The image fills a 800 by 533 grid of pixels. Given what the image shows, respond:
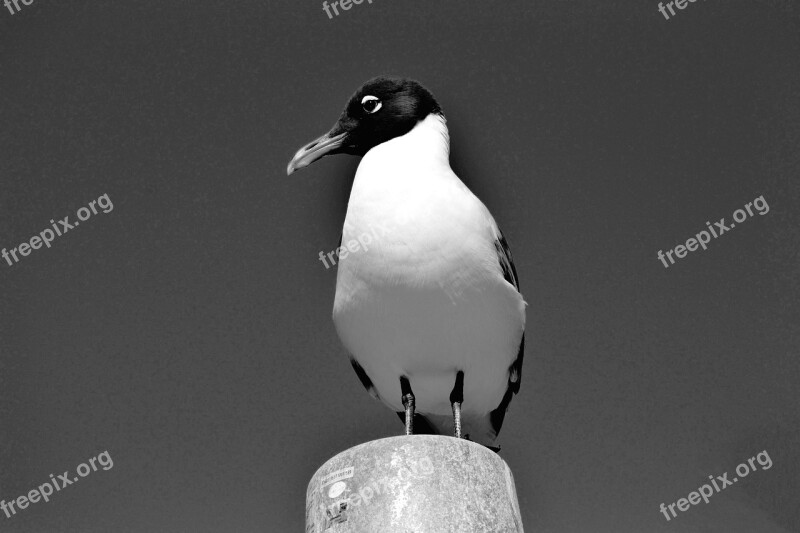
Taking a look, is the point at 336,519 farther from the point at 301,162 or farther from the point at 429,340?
the point at 301,162

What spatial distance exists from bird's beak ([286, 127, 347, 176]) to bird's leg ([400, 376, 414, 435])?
1.98 metres

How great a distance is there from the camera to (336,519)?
563 centimetres

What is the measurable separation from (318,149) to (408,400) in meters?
2.23

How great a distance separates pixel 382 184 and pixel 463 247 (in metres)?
0.79

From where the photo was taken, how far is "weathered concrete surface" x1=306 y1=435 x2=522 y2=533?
5.48 meters

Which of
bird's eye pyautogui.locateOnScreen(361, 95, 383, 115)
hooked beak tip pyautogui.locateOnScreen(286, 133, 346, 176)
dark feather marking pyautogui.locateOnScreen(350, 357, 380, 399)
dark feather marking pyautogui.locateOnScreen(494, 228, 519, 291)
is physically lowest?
dark feather marking pyautogui.locateOnScreen(350, 357, 380, 399)

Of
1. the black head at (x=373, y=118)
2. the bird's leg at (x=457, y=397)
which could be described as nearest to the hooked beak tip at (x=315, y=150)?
the black head at (x=373, y=118)

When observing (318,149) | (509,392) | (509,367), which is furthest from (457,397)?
(318,149)

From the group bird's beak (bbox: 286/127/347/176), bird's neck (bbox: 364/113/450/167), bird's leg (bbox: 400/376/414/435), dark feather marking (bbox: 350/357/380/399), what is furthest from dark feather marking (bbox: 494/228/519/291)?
bird's beak (bbox: 286/127/347/176)

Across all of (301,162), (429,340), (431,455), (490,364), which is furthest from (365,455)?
(301,162)

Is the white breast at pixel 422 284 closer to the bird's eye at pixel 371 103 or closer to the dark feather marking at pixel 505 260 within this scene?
the dark feather marking at pixel 505 260

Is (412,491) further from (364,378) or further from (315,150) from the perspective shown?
(315,150)

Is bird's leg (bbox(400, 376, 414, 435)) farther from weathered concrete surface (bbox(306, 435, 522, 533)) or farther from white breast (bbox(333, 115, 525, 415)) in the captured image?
weathered concrete surface (bbox(306, 435, 522, 533))

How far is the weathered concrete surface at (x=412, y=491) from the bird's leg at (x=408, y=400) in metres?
1.24
